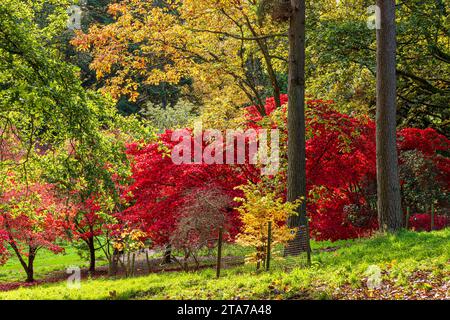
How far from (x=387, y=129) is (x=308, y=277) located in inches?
169

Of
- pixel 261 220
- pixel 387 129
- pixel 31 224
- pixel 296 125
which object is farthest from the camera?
pixel 31 224

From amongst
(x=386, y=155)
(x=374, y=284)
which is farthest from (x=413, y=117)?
(x=374, y=284)

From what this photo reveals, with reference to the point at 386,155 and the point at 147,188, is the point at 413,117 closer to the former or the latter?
the point at 386,155

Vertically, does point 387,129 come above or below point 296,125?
below

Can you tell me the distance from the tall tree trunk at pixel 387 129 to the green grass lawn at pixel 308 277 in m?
0.57

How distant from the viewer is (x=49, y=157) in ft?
32.6

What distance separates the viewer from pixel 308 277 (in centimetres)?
832

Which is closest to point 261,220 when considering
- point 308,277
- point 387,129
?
point 308,277

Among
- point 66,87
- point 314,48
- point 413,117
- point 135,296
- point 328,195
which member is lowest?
point 135,296

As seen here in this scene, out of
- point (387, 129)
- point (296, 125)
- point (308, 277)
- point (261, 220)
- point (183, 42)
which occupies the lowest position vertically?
point (308, 277)

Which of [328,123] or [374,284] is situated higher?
[328,123]

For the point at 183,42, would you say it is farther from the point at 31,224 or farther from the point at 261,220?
the point at 261,220

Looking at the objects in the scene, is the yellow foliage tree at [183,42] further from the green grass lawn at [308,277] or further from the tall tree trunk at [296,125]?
the green grass lawn at [308,277]
